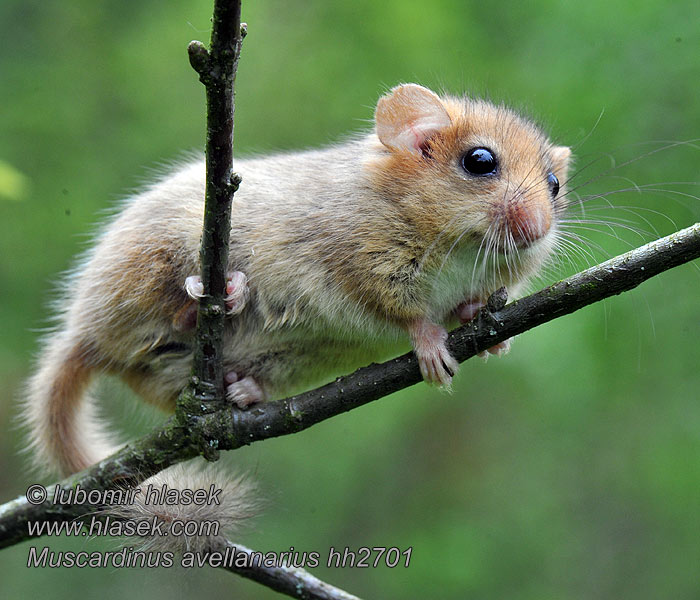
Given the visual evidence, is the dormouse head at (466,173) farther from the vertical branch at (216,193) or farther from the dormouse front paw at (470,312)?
the vertical branch at (216,193)

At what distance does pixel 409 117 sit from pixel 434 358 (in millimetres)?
1185

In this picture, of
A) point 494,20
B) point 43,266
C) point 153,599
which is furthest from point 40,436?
point 494,20

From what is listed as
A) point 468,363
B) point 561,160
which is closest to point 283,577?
point 561,160

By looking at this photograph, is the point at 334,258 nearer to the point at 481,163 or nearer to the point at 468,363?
the point at 481,163

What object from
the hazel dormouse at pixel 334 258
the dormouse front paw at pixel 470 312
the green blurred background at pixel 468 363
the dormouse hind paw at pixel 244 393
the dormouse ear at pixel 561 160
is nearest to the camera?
the hazel dormouse at pixel 334 258

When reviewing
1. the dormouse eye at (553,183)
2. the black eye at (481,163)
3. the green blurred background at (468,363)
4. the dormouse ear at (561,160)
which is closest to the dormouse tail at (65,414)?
the green blurred background at (468,363)

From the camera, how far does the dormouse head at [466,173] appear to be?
137 inches

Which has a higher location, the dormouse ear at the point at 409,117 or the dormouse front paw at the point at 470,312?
the dormouse ear at the point at 409,117

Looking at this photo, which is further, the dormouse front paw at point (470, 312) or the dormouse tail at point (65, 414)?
the dormouse tail at point (65, 414)

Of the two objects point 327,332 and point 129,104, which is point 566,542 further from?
point 129,104

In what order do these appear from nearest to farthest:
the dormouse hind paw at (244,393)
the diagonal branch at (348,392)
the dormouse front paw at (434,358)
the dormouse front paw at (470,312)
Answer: the diagonal branch at (348,392) → the dormouse front paw at (434,358) → the dormouse hind paw at (244,393) → the dormouse front paw at (470,312)

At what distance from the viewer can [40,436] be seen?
454cm

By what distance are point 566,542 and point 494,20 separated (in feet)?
13.6

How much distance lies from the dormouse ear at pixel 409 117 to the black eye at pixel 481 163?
230mm
